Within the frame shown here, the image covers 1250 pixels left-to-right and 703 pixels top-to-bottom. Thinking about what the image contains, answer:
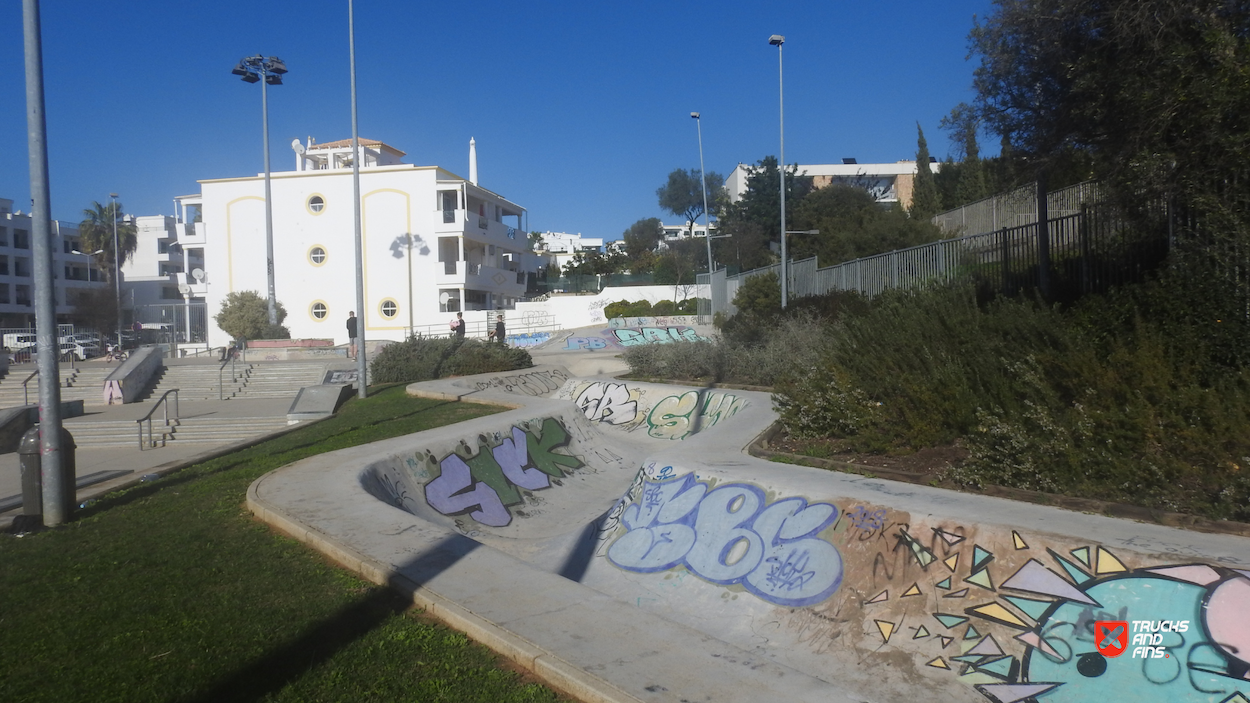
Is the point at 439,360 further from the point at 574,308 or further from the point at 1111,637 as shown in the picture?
the point at 574,308

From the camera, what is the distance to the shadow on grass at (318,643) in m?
4.11

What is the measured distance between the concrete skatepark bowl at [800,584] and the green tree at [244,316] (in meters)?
34.1

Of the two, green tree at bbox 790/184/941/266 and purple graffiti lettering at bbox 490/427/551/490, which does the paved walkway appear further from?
green tree at bbox 790/184/941/266

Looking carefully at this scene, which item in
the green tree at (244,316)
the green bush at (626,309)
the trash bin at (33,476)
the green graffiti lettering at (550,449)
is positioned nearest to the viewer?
the trash bin at (33,476)

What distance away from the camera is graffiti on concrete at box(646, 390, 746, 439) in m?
16.7

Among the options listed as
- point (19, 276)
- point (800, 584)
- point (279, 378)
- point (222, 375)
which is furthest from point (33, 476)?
point (19, 276)

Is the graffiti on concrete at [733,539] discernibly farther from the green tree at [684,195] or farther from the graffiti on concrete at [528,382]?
the green tree at [684,195]

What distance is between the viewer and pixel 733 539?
807cm

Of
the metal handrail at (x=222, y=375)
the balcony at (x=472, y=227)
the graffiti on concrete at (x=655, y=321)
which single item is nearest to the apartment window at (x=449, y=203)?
the balcony at (x=472, y=227)

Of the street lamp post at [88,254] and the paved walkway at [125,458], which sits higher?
the street lamp post at [88,254]

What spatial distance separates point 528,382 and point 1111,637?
19241 millimetres

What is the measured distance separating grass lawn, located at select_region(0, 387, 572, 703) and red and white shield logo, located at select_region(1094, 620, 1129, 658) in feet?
12.2

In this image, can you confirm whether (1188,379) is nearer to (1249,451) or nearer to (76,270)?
(1249,451)

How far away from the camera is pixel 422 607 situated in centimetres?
539
